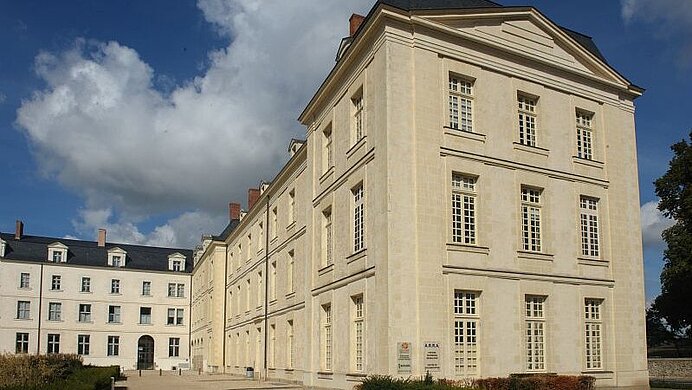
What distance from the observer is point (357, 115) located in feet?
71.4

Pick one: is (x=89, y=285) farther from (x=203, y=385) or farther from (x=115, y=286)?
(x=203, y=385)

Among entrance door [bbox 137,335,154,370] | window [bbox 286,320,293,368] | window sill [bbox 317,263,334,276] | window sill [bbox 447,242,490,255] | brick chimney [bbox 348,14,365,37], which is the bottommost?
entrance door [bbox 137,335,154,370]

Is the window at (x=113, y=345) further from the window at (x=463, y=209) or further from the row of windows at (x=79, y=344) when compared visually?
the window at (x=463, y=209)

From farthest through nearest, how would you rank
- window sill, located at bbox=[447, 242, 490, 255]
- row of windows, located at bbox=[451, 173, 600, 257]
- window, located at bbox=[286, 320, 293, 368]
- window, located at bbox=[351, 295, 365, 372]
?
window, located at bbox=[286, 320, 293, 368] < window, located at bbox=[351, 295, 365, 372] < row of windows, located at bbox=[451, 173, 600, 257] < window sill, located at bbox=[447, 242, 490, 255]

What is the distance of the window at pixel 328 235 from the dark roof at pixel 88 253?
4505cm

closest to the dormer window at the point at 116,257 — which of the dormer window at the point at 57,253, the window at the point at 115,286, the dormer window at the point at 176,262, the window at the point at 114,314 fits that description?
the window at the point at 115,286

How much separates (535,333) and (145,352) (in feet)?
169

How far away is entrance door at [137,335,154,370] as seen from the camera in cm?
Answer: 6356

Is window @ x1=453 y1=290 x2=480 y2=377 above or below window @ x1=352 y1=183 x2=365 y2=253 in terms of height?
below

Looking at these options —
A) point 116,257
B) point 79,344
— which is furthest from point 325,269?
point 116,257

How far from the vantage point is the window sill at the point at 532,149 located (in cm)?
2052

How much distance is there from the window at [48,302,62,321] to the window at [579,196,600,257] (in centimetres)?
5191

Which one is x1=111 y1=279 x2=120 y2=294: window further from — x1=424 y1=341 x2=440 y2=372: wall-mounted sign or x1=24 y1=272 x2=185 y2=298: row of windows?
x1=424 y1=341 x2=440 y2=372: wall-mounted sign

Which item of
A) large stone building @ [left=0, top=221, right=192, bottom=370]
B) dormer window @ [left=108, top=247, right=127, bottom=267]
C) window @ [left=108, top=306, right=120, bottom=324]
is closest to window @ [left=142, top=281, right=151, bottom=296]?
large stone building @ [left=0, top=221, right=192, bottom=370]
